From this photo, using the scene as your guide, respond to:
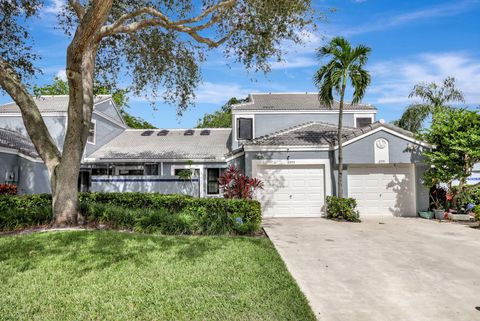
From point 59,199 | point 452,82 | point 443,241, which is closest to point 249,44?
point 59,199

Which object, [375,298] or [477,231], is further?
[477,231]

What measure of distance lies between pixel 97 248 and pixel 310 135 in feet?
37.7

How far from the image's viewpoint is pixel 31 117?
32.8ft

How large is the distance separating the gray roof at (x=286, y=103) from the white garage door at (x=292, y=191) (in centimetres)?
590

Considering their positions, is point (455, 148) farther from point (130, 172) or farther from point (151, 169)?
point (130, 172)

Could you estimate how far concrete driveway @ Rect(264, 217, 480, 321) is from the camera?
15.1 ft

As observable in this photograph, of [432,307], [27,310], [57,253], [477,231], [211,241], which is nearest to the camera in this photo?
[27,310]

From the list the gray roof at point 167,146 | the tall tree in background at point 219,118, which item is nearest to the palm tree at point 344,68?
the gray roof at point 167,146

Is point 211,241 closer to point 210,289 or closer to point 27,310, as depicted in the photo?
point 210,289

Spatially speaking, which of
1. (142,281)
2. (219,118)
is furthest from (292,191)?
(219,118)

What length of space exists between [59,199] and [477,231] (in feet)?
44.7

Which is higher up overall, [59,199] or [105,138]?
[105,138]

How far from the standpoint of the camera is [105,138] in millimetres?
21984

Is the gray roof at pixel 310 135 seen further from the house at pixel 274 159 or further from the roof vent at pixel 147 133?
the roof vent at pixel 147 133
